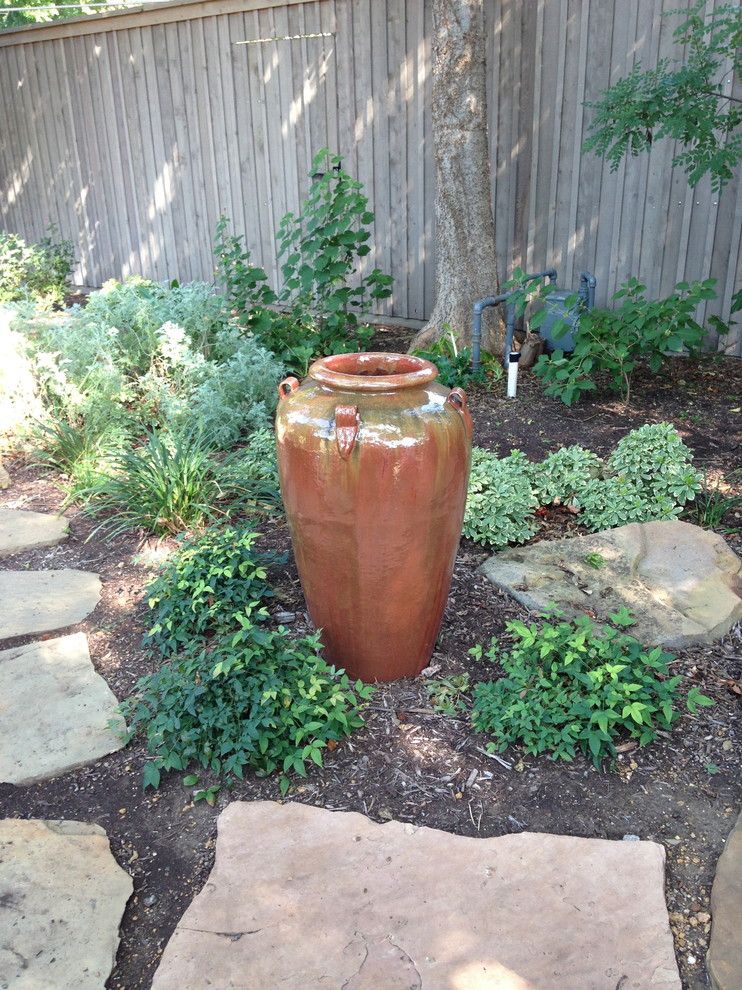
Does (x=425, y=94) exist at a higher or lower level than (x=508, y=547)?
higher

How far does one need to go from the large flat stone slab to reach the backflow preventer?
9.33 feet

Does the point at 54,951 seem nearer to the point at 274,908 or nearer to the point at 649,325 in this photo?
the point at 274,908

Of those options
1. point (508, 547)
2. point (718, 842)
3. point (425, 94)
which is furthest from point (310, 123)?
point (718, 842)

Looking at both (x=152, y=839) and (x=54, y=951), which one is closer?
(x=54, y=951)

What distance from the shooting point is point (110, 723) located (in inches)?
102

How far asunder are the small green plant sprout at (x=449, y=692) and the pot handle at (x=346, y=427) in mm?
864

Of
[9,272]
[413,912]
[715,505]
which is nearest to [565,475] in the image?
[715,505]

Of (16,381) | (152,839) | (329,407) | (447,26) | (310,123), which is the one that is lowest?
(152,839)

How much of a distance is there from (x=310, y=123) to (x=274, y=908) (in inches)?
246

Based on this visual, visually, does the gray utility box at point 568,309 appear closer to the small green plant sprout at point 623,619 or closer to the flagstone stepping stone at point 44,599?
the small green plant sprout at point 623,619

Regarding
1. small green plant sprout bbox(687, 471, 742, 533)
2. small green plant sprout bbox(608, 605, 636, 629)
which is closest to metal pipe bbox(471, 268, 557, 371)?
small green plant sprout bbox(687, 471, 742, 533)

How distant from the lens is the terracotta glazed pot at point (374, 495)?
2.38 metres

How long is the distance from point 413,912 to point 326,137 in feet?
20.1

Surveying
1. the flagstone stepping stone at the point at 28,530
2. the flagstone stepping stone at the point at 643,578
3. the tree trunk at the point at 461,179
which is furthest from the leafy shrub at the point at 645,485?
the flagstone stepping stone at the point at 28,530
